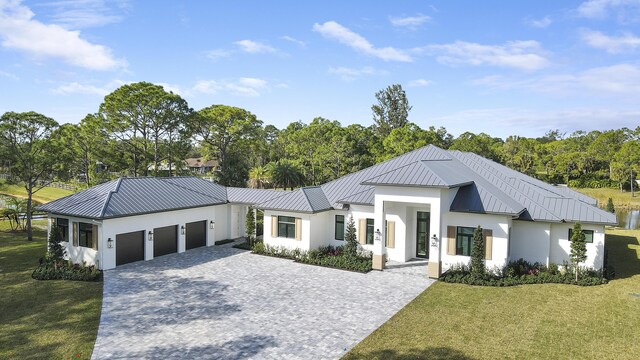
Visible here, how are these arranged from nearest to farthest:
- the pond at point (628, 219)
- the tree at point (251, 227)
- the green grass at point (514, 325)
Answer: the green grass at point (514, 325)
the tree at point (251, 227)
the pond at point (628, 219)

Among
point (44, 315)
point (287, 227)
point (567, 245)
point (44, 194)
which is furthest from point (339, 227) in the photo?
point (44, 194)

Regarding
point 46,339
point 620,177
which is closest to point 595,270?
point 46,339

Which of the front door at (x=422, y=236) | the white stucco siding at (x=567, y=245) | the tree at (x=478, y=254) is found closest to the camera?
the tree at (x=478, y=254)

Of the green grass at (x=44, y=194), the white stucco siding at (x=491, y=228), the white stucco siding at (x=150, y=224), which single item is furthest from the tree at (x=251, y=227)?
the green grass at (x=44, y=194)

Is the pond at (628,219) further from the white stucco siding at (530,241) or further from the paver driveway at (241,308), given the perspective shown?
the paver driveway at (241,308)

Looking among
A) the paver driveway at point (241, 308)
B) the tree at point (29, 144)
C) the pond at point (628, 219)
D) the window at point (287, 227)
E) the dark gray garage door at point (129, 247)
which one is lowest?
the pond at point (628, 219)

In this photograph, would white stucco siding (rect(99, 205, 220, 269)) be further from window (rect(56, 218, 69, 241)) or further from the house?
window (rect(56, 218, 69, 241))
